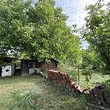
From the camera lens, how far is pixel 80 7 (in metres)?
5.38

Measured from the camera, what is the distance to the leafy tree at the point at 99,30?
14.6 feet

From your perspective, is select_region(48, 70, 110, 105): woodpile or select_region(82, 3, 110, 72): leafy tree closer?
select_region(82, 3, 110, 72): leafy tree

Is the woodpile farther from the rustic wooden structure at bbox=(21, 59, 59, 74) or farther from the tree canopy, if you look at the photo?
the rustic wooden structure at bbox=(21, 59, 59, 74)

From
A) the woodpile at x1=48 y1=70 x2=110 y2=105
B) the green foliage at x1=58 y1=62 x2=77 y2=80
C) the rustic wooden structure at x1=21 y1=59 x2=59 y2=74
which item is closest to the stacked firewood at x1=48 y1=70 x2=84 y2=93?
the woodpile at x1=48 y1=70 x2=110 y2=105

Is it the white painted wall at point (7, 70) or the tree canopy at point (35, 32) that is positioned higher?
the tree canopy at point (35, 32)

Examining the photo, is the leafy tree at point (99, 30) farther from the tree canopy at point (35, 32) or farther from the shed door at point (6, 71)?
the shed door at point (6, 71)

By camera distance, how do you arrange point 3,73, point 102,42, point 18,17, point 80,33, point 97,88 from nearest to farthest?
point 102,42
point 80,33
point 97,88
point 18,17
point 3,73

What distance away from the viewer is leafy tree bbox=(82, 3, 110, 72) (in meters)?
4.44

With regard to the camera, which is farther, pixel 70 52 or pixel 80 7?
pixel 70 52

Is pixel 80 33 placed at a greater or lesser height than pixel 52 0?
lesser

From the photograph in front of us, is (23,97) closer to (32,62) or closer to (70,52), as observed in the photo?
(70,52)

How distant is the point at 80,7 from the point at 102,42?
1633 millimetres

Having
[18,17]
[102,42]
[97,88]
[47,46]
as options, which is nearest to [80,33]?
[102,42]

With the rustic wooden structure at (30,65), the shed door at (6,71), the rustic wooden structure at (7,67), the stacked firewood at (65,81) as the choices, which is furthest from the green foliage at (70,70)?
the shed door at (6,71)
